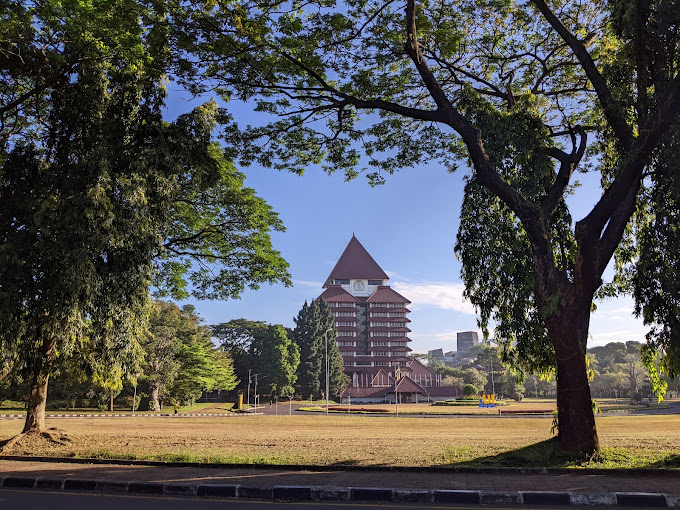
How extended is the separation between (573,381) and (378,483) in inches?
171

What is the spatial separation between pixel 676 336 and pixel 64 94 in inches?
558

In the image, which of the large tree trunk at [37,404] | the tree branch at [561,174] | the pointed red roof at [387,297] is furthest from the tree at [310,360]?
the tree branch at [561,174]

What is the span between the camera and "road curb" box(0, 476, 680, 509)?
20.5 ft

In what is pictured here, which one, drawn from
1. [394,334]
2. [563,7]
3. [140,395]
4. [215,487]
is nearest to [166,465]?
[215,487]

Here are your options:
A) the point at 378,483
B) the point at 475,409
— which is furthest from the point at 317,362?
the point at 378,483

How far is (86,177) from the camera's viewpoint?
10.8 meters

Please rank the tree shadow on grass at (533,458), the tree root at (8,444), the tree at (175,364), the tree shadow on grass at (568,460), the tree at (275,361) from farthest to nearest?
the tree at (275,361)
the tree at (175,364)
the tree root at (8,444)
the tree shadow on grass at (533,458)
the tree shadow on grass at (568,460)

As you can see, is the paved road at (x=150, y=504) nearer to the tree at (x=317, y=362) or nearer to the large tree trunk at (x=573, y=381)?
the large tree trunk at (x=573, y=381)

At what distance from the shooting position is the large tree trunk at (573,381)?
29.5 ft

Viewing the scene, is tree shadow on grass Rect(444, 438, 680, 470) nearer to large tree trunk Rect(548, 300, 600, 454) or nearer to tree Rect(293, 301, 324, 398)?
large tree trunk Rect(548, 300, 600, 454)

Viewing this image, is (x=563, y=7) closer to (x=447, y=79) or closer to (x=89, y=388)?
(x=447, y=79)

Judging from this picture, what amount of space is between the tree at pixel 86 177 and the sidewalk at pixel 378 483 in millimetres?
3008

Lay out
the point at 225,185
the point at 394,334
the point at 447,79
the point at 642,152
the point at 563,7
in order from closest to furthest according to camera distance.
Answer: the point at 642,152 → the point at 563,7 → the point at 447,79 → the point at 225,185 → the point at 394,334

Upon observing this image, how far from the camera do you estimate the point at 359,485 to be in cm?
703
